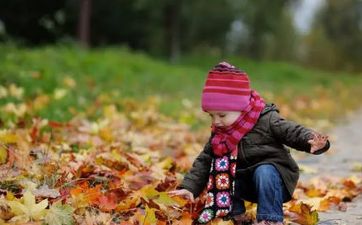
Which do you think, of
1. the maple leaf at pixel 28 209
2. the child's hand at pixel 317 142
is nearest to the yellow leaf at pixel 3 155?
the maple leaf at pixel 28 209

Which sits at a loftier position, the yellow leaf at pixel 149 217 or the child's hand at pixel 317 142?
the child's hand at pixel 317 142

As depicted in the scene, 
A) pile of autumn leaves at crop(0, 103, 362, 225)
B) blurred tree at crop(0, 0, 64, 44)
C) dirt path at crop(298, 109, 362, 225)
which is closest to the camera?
pile of autumn leaves at crop(0, 103, 362, 225)

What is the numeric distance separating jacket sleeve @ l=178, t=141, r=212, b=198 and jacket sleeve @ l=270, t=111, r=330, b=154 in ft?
1.19

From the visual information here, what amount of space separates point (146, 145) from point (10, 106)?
128 centimetres

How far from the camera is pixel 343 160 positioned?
6.21m

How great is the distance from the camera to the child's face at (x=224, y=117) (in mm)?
3178

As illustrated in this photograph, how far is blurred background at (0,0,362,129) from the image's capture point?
8.88m

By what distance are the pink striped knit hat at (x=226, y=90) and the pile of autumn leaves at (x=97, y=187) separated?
0.52 m

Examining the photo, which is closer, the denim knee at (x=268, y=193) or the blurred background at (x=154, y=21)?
the denim knee at (x=268, y=193)

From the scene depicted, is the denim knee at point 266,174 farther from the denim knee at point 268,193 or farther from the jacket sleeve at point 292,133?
the jacket sleeve at point 292,133

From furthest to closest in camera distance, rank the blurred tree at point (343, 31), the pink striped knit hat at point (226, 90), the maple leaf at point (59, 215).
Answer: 1. the blurred tree at point (343, 31)
2. the pink striped knit hat at point (226, 90)
3. the maple leaf at point (59, 215)

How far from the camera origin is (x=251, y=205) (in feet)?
12.1

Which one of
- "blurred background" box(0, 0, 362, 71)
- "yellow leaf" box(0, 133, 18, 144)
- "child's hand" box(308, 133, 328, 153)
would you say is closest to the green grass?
"yellow leaf" box(0, 133, 18, 144)

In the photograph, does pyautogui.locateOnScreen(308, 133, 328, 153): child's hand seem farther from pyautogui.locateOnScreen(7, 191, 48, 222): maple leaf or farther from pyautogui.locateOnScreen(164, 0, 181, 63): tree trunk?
pyautogui.locateOnScreen(164, 0, 181, 63): tree trunk
